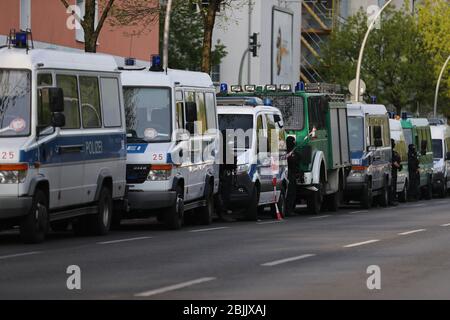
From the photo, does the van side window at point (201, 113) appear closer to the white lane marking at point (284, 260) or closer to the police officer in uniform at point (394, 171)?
the white lane marking at point (284, 260)

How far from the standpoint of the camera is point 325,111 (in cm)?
3556

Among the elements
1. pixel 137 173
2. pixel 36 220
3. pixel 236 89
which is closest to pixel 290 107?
pixel 236 89

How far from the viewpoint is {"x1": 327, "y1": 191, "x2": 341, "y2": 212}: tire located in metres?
37.2

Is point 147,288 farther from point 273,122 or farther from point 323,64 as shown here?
point 323,64

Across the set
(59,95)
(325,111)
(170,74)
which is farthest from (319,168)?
(59,95)

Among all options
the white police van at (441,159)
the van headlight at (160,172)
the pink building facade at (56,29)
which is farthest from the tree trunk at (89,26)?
the white police van at (441,159)

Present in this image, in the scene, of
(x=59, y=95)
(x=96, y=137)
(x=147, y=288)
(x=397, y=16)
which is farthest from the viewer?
(x=397, y=16)

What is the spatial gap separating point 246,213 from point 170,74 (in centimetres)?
488

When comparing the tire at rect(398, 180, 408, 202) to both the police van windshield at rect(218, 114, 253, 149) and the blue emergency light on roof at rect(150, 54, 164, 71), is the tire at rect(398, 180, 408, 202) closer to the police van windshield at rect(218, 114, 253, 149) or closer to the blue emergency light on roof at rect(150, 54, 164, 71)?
the police van windshield at rect(218, 114, 253, 149)

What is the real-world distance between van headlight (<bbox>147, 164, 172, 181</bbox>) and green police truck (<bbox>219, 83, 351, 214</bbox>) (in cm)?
783

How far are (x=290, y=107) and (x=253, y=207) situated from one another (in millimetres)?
5131

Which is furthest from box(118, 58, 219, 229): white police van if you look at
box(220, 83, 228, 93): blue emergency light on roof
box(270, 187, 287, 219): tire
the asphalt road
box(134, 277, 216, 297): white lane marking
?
box(134, 277, 216, 297): white lane marking

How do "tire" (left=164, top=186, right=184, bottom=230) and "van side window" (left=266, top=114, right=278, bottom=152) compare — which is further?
"van side window" (left=266, top=114, right=278, bottom=152)

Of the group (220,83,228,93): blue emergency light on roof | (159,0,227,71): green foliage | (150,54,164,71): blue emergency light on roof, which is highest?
(159,0,227,71): green foliage
